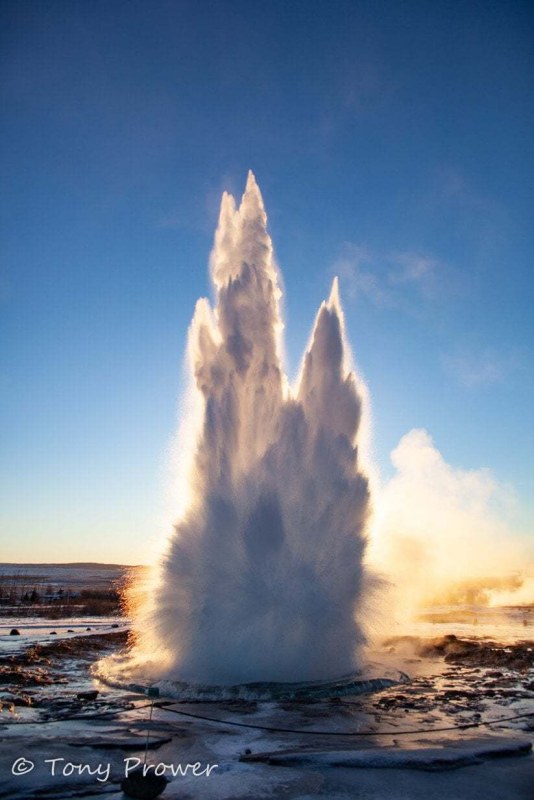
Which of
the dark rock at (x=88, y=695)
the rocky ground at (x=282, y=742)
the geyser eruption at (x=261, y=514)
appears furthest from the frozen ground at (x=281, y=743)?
the geyser eruption at (x=261, y=514)

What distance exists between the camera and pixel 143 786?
20.4 feet

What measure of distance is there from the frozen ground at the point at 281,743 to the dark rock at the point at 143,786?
7.9 inches

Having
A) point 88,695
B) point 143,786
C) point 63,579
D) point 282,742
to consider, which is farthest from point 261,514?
point 63,579

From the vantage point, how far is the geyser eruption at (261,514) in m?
14.3

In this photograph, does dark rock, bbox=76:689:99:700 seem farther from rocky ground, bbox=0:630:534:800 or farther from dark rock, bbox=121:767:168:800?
dark rock, bbox=121:767:168:800

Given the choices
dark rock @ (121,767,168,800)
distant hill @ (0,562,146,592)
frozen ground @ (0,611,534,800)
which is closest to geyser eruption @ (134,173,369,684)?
frozen ground @ (0,611,534,800)

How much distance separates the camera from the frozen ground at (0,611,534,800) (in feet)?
22.1

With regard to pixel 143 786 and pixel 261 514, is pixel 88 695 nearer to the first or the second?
pixel 261 514

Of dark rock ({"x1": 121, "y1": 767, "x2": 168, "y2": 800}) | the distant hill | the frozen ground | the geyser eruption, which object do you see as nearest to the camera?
dark rock ({"x1": 121, "y1": 767, "x2": 168, "y2": 800})

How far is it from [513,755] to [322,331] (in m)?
14.5

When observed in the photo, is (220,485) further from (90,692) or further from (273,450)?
(90,692)

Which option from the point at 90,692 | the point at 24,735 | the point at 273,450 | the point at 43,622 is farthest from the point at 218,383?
the point at 43,622

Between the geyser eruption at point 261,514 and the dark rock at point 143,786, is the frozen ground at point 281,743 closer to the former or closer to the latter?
the dark rock at point 143,786

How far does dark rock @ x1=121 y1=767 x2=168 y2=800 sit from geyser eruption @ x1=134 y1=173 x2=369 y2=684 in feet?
24.9
